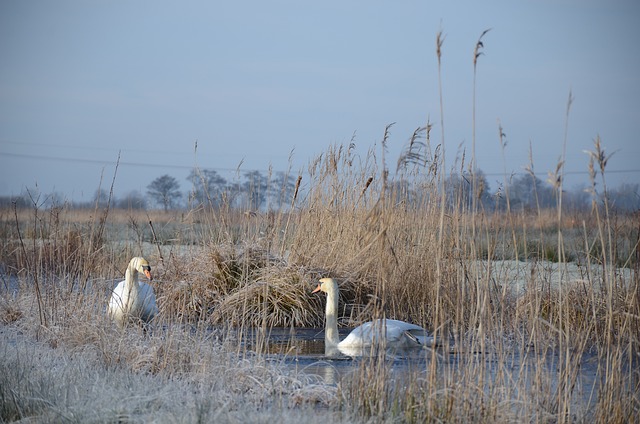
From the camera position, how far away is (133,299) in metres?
6.68

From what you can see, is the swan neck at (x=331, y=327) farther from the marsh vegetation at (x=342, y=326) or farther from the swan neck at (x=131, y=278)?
the swan neck at (x=131, y=278)

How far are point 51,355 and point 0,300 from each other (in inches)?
92.3

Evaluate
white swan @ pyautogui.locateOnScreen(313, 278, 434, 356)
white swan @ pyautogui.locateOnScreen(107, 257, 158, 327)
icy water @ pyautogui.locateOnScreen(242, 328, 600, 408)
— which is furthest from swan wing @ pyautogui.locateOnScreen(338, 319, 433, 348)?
white swan @ pyautogui.locateOnScreen(107, 257, 158, 327)

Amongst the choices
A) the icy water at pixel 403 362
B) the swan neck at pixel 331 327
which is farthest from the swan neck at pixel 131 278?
the swan neck at pixel 331 327

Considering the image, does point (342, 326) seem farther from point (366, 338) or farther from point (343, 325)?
point (366, 338)

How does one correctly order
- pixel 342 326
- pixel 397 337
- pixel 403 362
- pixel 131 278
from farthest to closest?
pixel 342 326
pixel 131 278
pixel 397 337
pixel 403 362

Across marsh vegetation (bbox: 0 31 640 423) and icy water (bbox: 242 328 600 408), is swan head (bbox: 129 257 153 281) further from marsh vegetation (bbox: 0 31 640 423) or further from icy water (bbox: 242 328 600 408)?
icy water (bbox: 242 328 600 408)

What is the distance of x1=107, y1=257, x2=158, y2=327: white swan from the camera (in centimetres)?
646

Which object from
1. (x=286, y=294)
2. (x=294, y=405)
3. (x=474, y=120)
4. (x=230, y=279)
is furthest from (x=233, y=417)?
(x=230, y=279)

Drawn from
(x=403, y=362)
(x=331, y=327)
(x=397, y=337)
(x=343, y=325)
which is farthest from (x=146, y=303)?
(x=403, y=362)

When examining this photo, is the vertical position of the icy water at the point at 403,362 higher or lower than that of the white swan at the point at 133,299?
lower

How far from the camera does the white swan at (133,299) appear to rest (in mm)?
6457

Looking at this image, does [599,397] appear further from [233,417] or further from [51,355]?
[51,355]

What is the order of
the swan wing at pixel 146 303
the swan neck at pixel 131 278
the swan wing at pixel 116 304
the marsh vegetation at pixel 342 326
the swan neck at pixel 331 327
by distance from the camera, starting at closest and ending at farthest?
1. the marsh vegetation at pixel 342 326
2. the swan wing at pixel 116 304
3. the swan neck at pixel 331 327
4. the swan neck at pixel 131 278
5. the swan wing at pixel 146 303
